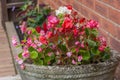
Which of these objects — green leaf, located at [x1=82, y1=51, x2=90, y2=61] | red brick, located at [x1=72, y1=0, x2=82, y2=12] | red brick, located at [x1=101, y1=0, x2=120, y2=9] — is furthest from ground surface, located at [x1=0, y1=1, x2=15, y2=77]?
green leaf, located at [x1=82, y1=51, x2=90, y2=61]

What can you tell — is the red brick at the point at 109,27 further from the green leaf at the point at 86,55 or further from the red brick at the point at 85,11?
the green leaf at the point at 86,55

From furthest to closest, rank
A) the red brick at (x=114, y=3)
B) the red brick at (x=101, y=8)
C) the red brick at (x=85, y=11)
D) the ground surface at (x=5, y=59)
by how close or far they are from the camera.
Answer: the ground surface at (x=5, y=59)
the red brick at (x=85, y=11)
the red brick at (x=101, y=8)
the red brick at (x=114, y=3)

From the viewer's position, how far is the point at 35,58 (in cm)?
228

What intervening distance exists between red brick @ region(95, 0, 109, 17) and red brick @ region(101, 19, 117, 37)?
7 centimetres

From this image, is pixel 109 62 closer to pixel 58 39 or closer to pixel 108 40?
pixel 58 39

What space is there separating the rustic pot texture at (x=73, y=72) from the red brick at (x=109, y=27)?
672mm

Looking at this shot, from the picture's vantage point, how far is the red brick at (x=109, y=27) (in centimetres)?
292

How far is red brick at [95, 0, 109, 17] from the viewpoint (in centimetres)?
308

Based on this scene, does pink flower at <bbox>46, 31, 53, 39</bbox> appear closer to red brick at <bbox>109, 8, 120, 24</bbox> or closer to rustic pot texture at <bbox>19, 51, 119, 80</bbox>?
rustic pot texture at <bbox>19, 51, 119, 80</bbox>

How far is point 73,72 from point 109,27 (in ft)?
3.10

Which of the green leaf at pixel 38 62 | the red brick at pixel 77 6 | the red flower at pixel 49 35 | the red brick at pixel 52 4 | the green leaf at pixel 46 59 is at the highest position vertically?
the red flower at pixel 49 35

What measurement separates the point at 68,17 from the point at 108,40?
776mm

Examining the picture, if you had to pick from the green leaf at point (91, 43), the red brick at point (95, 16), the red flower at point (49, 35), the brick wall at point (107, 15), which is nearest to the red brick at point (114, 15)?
the brick wall at point (107, 15)

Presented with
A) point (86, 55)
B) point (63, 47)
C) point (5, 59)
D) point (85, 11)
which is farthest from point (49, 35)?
point (5, 59)
